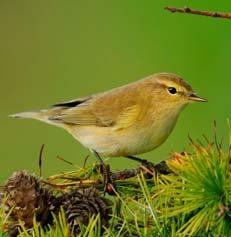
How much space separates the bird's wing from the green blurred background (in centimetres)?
91

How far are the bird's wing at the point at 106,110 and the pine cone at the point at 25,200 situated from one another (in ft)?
4.79

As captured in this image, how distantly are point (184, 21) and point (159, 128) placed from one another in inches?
112

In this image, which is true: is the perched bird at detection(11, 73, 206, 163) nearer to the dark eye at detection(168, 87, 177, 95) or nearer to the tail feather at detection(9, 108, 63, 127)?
the dark eye at detection(168, 87, 177, 95)

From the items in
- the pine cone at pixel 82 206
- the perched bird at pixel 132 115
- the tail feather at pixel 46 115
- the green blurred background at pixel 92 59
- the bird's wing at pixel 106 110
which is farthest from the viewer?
the green blurred background at pixel 92 59

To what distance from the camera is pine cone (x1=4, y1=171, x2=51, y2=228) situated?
2670 mm

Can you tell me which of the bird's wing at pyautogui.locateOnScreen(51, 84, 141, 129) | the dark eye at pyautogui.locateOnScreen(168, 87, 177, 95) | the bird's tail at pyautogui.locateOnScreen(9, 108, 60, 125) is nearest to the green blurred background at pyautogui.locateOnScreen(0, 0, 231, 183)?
the bird's tail at pyautogui.locateOnScreen(9, 108, 60, 125)

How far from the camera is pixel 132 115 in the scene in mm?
4141

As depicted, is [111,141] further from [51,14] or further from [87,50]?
[51,14]

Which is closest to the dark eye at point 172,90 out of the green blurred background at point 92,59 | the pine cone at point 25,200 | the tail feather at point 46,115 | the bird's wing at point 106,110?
the bird's wing at point 106,110

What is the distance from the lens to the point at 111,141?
162 inches

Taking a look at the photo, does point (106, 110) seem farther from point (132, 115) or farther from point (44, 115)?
point (44, 115)

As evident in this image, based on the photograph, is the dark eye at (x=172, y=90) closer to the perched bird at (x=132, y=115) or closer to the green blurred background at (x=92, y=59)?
the perched bird at (x=132, y=115)

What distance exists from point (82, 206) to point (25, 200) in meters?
0.15

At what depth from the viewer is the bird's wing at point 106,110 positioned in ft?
13.7
